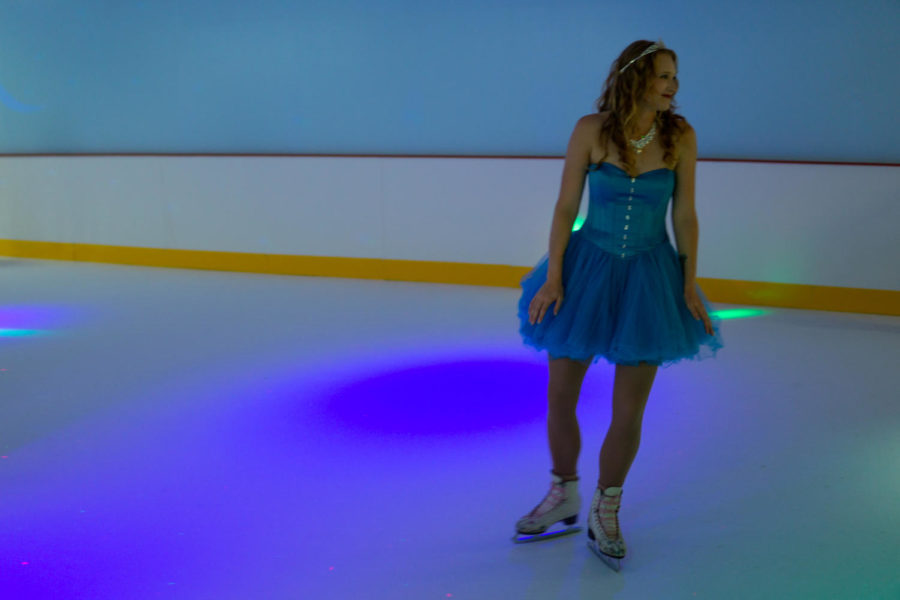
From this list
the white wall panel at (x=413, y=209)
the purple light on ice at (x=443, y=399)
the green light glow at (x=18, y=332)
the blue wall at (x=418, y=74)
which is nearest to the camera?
the purple light on ice at (x=443, y=399)

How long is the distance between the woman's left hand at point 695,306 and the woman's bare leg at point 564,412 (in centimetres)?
29

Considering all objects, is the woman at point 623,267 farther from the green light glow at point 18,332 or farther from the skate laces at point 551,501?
the green light glow at point 18,332

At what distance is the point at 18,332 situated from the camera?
4.51 metres

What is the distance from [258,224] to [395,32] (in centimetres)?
182

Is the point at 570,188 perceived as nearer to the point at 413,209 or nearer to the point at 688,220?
the point at 688,220

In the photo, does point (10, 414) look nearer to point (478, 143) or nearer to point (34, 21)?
point (478, 143)

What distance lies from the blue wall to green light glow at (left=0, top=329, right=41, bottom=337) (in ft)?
9.11

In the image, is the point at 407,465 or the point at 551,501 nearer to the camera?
the point at 551,501

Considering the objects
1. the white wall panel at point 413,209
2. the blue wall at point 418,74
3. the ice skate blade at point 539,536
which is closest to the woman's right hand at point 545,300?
the ice skate blade at point 539,536

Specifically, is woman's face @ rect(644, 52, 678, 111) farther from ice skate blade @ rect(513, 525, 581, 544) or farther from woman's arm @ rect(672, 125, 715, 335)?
ice skate blade @ rect(513, 525, 581, 544)

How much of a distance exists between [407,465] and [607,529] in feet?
2.59

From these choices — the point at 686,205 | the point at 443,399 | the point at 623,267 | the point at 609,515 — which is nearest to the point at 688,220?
the point at 686,205

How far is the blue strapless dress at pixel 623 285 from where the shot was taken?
195 cm

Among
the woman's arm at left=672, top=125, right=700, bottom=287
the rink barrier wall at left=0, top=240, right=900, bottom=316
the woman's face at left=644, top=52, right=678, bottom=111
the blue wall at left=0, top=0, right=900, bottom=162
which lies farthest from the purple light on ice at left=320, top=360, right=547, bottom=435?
the blue wall at left=0, top=0, right=900, bottom=162
